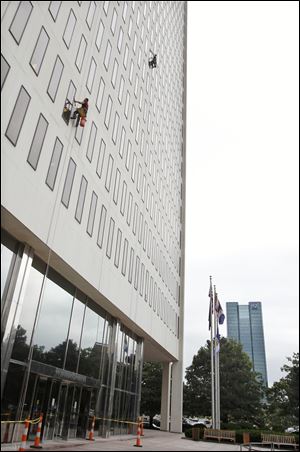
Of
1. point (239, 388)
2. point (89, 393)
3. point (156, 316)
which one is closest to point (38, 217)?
point (89, 393)

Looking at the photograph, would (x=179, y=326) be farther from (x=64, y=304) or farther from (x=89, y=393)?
(x=64, y=304)

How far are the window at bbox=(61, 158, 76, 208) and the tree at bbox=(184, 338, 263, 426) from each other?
4057 centimetres

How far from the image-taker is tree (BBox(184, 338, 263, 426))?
4856 cm

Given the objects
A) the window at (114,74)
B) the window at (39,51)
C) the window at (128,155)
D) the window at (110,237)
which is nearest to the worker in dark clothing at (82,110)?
the window at (39,51)

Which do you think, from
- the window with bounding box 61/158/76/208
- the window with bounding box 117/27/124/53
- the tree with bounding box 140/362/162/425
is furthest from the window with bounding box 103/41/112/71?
the tree with bounding box 140/362/162/425

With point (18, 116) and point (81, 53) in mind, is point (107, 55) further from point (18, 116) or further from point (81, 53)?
point (18, 116)

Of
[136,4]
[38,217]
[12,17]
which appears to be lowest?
[38,217]

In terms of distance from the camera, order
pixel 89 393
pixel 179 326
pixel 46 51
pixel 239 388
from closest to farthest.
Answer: pixel 46 51, pixel 89 393, pixel 179 326, pixel 239 388

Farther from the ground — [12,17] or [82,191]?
[12,17]

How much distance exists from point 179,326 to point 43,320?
30099 mm

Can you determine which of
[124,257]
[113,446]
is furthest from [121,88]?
[113,446]

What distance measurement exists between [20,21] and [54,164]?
5380 millimetres

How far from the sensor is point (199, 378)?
53219 mm

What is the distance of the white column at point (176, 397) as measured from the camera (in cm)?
4022
